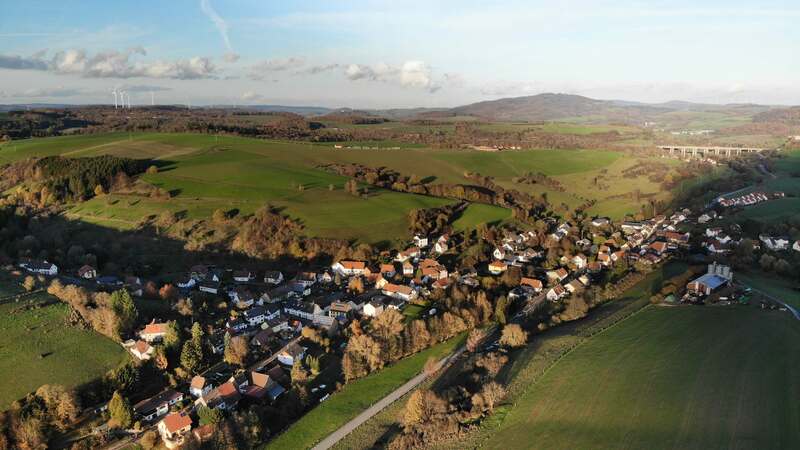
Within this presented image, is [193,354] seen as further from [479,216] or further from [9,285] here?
[479,216]

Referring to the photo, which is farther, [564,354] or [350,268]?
[350,268]

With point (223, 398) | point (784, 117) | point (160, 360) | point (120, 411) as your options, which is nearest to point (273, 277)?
point (160, 360)

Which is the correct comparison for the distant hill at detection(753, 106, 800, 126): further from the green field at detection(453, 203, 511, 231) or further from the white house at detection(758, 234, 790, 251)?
the green field at detection(453, 203, 511, 231)

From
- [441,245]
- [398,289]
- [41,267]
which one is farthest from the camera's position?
[441,245]

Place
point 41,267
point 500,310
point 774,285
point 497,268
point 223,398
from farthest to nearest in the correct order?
point 497,268
point 41,267
point 774,285
point 500,310
point 223,398

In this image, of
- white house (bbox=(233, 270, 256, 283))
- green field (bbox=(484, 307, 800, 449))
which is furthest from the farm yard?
green field (bbox=(484, 307, 800, 449))

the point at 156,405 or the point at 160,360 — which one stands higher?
the point at 160,360

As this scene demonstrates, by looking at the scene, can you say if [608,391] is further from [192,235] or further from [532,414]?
[192,235]

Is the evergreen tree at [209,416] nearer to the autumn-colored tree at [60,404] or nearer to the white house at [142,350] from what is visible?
the autumn-colored tree at [60,404]
